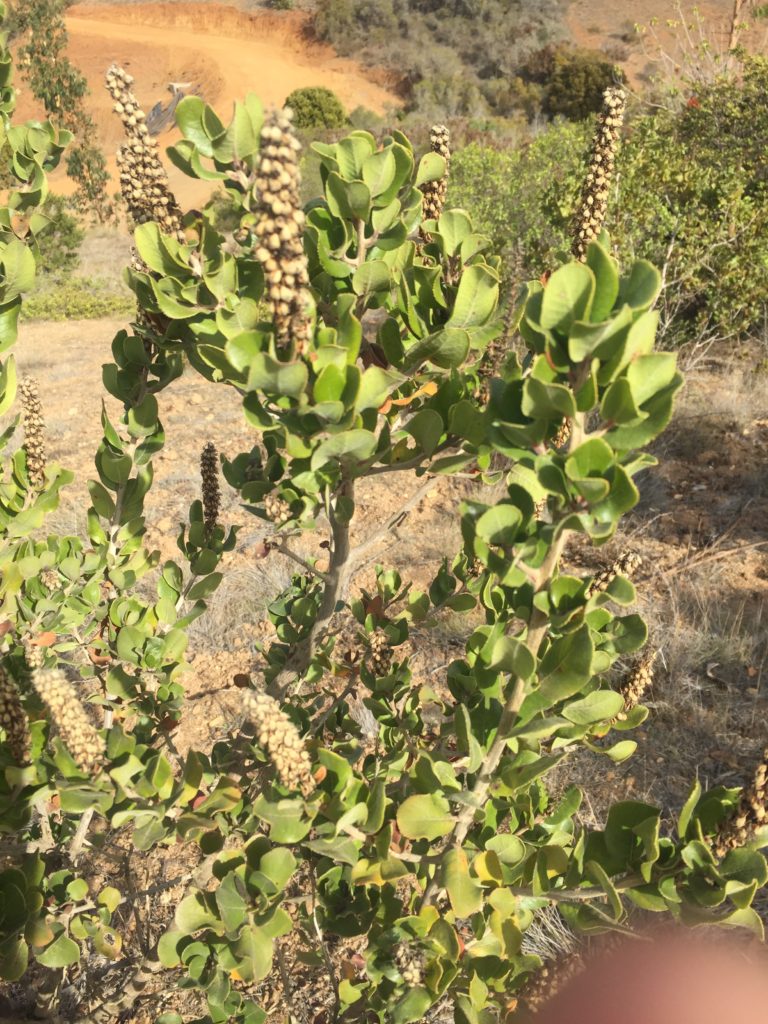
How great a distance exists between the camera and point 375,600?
157cm

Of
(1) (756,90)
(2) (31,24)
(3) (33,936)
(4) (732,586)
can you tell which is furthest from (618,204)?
(2) (31,24)

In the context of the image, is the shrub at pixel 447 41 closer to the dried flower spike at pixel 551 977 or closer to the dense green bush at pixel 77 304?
the dense green bush at pixel 77 304

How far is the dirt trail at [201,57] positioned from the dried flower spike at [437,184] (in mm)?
22236

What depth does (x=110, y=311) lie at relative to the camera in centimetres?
1055

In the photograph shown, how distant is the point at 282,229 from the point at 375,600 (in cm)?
91

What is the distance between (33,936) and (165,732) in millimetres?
389

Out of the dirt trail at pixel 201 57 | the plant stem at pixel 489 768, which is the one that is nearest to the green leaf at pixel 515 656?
the plant stem at pixel 489 768

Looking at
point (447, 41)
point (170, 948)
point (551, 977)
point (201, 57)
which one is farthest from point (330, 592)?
point (201, 57)

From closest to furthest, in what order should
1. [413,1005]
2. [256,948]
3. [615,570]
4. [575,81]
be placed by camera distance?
[256,948] < [413,1005] < [615,570] < [575,81]

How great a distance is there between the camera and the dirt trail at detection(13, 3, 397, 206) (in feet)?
79.9

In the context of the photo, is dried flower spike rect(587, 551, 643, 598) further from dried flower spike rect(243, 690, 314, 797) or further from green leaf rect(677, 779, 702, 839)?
dried flower spike rect(243, 690, 314, 797)

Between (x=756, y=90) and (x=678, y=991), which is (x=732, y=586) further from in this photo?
(x=756, y=90)

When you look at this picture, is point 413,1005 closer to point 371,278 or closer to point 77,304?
point 371,278

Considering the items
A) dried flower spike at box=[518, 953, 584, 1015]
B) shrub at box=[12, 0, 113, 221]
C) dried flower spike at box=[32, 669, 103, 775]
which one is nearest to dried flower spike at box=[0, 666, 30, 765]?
dried flower spike at box=[32, 669, 103, 775]
